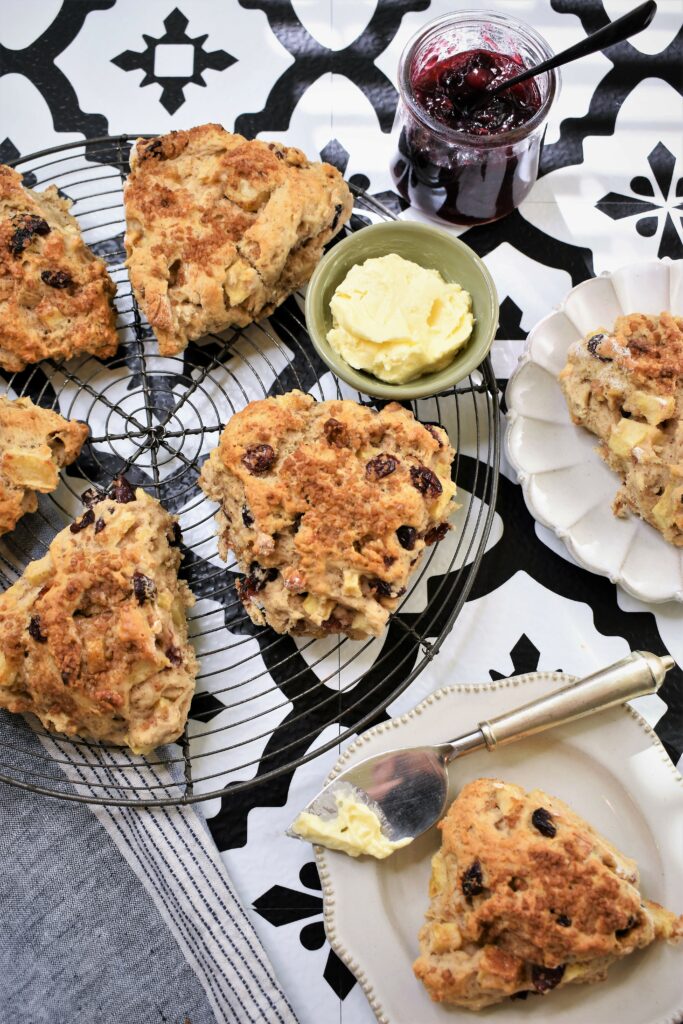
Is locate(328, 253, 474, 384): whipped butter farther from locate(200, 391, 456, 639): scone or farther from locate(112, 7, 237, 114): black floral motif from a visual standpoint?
locate(112, 7, 237, 114): black floral motif

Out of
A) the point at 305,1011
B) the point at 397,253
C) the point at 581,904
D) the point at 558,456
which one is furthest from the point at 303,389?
the point at 305,1011

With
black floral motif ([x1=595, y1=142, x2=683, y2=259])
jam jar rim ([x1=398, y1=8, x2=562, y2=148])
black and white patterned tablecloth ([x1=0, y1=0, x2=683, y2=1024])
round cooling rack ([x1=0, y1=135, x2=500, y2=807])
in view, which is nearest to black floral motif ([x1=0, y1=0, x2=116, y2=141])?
black and white patterned tablecloth ([x1=0, y1=0, x2=683, y2=1024])

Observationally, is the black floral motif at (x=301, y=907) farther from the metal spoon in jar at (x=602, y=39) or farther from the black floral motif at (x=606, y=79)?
the black floral motif at (x=606, y=79)

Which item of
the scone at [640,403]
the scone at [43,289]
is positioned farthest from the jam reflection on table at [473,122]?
the scone at [43,289]

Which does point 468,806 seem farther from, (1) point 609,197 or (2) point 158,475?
(1) point 609,197

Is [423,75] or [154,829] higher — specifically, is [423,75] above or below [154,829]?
above

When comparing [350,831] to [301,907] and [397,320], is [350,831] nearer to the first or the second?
[301,907]

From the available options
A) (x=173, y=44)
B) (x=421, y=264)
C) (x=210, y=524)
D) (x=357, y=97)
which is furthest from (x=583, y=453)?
(x=173, y=44)
